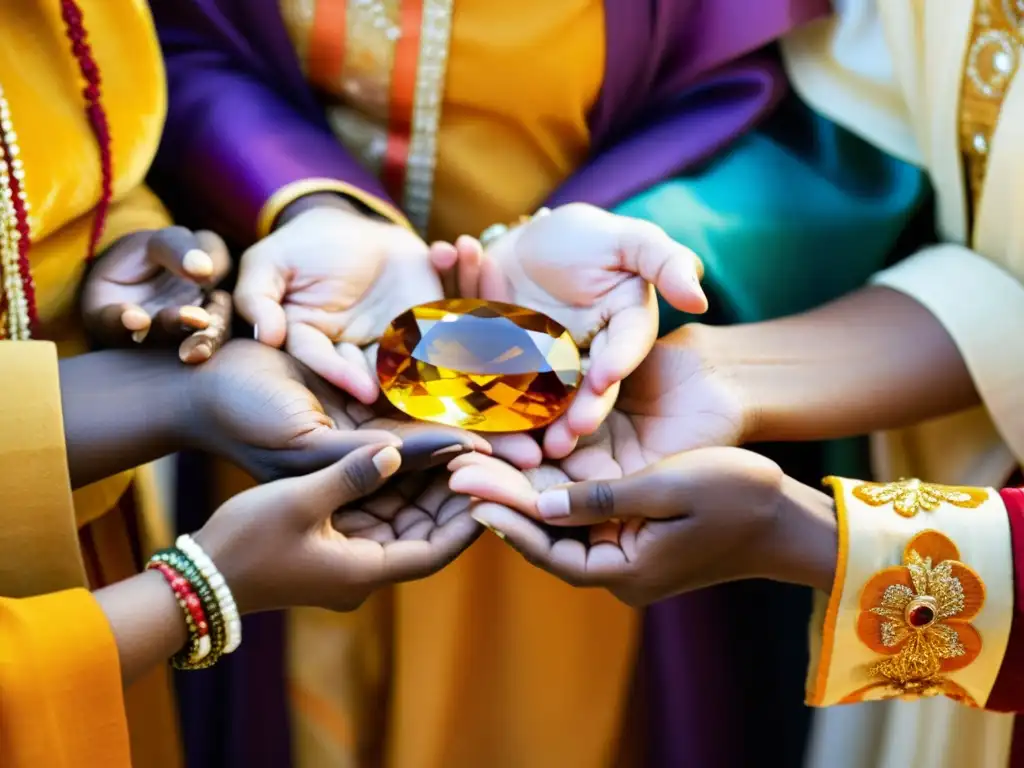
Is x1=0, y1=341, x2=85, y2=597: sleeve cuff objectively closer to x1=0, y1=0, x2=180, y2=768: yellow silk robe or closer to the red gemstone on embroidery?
x1=0, y1=0, x2=180, y2=768: yellow silk robe

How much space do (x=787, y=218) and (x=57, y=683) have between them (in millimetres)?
510

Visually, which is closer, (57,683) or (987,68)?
(57,683)

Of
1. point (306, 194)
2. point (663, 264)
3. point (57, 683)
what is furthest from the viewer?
point (306, 194)

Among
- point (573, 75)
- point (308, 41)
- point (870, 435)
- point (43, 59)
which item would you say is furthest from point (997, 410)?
point (43, 59)

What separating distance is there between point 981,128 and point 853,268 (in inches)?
4.8

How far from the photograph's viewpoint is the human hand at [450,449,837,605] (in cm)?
52

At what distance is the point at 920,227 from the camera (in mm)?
774

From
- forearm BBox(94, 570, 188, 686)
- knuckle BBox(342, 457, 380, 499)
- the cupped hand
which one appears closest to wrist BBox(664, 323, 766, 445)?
the cupped hand

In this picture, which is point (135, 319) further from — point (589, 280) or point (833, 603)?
point (833, 603)

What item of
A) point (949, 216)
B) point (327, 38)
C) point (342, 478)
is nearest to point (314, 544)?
point (342, 478)

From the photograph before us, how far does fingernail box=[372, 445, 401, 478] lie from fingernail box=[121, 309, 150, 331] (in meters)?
0.17

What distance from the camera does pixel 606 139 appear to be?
759 millimetres

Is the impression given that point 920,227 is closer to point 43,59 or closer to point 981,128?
point 981,128

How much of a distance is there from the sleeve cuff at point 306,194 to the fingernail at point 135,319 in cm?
13
